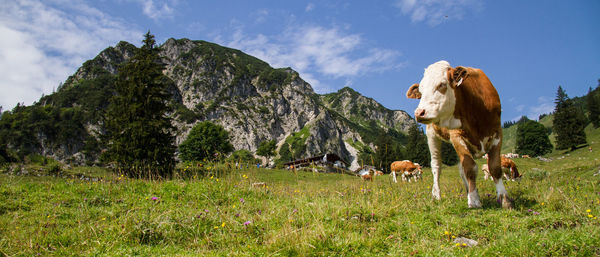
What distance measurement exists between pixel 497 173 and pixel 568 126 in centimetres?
7682

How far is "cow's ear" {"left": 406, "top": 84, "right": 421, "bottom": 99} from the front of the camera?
5266mm

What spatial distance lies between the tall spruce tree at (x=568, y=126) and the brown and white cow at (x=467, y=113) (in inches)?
2948

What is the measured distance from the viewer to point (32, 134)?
102 meters

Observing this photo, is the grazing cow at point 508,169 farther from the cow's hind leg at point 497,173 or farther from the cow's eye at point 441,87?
the cow's eye at point 441,87

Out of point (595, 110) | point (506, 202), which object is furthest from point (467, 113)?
point (595, 110)

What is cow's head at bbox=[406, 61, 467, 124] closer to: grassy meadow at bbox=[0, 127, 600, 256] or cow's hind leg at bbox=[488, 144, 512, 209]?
cow's hind leg at bbox=[488, 144, 512, 209]

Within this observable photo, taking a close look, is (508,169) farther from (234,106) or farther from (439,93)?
(234,106)

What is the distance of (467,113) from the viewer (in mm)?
4691

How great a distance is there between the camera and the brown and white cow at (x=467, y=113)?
447cm

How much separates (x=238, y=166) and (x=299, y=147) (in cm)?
13961

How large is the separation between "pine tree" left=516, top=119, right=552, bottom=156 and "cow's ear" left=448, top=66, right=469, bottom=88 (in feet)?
279

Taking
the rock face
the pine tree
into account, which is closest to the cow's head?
the pine tree

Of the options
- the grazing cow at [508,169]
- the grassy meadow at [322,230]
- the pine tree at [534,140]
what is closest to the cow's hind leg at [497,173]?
the grassy meadow at [322,230]

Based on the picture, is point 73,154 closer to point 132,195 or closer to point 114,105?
point 114,105
